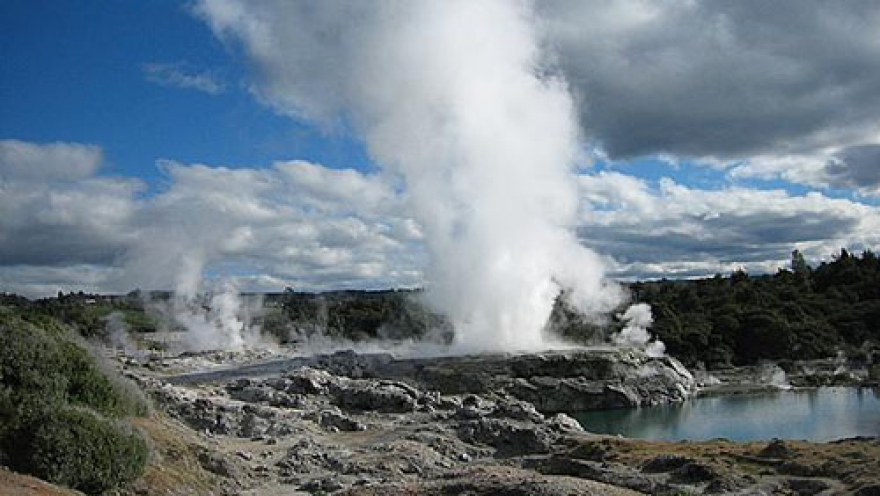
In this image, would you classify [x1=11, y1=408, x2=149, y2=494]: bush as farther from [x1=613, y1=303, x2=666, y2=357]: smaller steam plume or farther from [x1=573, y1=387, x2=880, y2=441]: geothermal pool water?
[x1=613, y1=303, x2=666, y2=357]: smaller steam plume

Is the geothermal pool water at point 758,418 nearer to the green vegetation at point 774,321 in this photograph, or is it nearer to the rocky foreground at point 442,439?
the rocky foreground at point 442,439

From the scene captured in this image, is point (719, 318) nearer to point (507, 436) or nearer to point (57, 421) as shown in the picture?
point (507, 436)

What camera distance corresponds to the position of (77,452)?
22.2 metres

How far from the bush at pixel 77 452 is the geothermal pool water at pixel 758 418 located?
99.6ft

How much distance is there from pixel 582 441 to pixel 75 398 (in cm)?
2031

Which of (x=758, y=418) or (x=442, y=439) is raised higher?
(x=442, y=439)

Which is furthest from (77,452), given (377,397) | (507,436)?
(377,397)

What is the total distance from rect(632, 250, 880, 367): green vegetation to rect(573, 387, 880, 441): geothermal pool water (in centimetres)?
1615

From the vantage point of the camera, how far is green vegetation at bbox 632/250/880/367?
262 ft

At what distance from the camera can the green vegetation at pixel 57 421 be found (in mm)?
21812

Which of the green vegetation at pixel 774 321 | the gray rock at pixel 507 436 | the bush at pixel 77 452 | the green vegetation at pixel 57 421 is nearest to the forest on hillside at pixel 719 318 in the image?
the green vegetation at pixel 774 321

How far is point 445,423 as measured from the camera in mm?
41219

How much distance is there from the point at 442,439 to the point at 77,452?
1804 centimetres

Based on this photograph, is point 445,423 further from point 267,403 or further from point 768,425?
point 768,425
